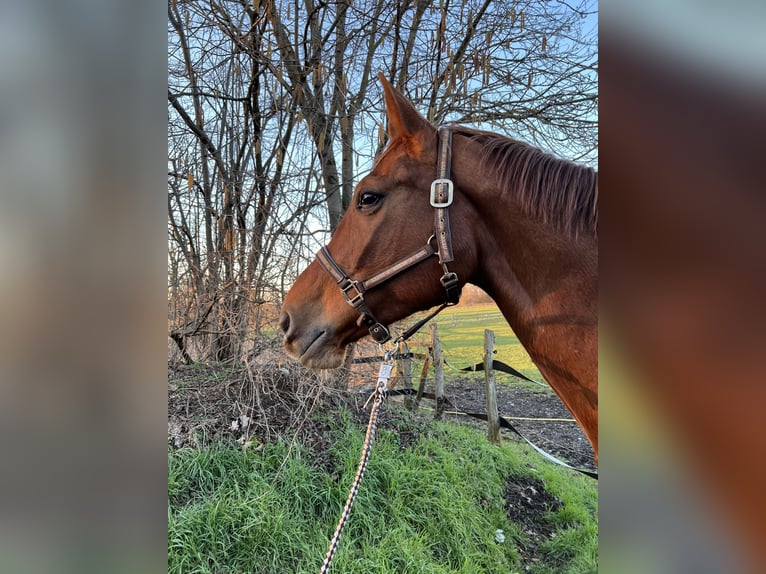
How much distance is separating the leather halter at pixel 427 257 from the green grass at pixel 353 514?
5.71 ft

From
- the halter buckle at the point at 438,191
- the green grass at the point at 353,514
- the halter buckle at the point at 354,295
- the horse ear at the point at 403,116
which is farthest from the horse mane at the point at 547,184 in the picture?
the green grass at the point at 353,514

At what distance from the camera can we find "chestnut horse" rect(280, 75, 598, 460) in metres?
1.14

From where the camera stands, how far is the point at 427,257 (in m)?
1.27

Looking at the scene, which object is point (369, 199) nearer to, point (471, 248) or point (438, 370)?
point (471, 248)

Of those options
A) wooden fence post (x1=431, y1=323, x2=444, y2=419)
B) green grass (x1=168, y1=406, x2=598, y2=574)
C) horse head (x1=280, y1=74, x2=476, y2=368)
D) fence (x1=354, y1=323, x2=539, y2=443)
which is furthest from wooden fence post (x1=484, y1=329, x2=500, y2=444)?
horse head (x1=280, y1=74, x2=476, y2=368)

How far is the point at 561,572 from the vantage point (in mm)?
2600

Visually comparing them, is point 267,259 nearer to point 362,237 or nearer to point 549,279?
point 362,237

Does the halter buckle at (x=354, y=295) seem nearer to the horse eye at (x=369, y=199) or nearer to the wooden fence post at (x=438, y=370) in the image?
the horse eye at (x=369, y=199)

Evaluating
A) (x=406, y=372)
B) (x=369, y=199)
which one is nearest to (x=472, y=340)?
(x=406, y=372)

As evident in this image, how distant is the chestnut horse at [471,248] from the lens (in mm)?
1138

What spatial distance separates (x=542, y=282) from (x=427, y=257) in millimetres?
386

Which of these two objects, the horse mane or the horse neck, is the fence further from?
the horse mane

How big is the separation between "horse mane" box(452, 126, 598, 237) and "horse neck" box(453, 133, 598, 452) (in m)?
0.03
